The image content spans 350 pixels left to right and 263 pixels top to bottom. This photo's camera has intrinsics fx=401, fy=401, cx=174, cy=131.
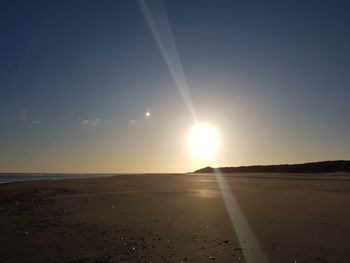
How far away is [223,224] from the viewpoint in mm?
14422

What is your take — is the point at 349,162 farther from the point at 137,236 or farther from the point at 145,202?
the point at 137,236

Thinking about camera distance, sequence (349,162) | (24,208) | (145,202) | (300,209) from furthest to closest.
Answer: (349,162) < (145,202) < (24,208) < (300,209)

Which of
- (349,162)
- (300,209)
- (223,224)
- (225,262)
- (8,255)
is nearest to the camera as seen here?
(225,262)

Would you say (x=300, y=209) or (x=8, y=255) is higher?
(x=300, y=209)

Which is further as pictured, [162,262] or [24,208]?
[24,208]

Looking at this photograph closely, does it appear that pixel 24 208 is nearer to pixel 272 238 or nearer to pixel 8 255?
pixel 8 255

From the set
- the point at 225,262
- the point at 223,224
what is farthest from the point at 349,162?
the point at 225,262

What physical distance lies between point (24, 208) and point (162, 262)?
1270 cm

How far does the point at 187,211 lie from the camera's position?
58.7 ft

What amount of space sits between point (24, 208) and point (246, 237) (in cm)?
1254

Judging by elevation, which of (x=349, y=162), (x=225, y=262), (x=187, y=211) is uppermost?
(x=349, y=162)

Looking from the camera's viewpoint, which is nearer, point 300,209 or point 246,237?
point 246,237

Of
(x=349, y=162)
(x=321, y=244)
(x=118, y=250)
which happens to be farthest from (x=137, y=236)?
(x=349, y=162)

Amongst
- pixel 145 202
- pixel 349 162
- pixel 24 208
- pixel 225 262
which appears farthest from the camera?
pixel 349 162
